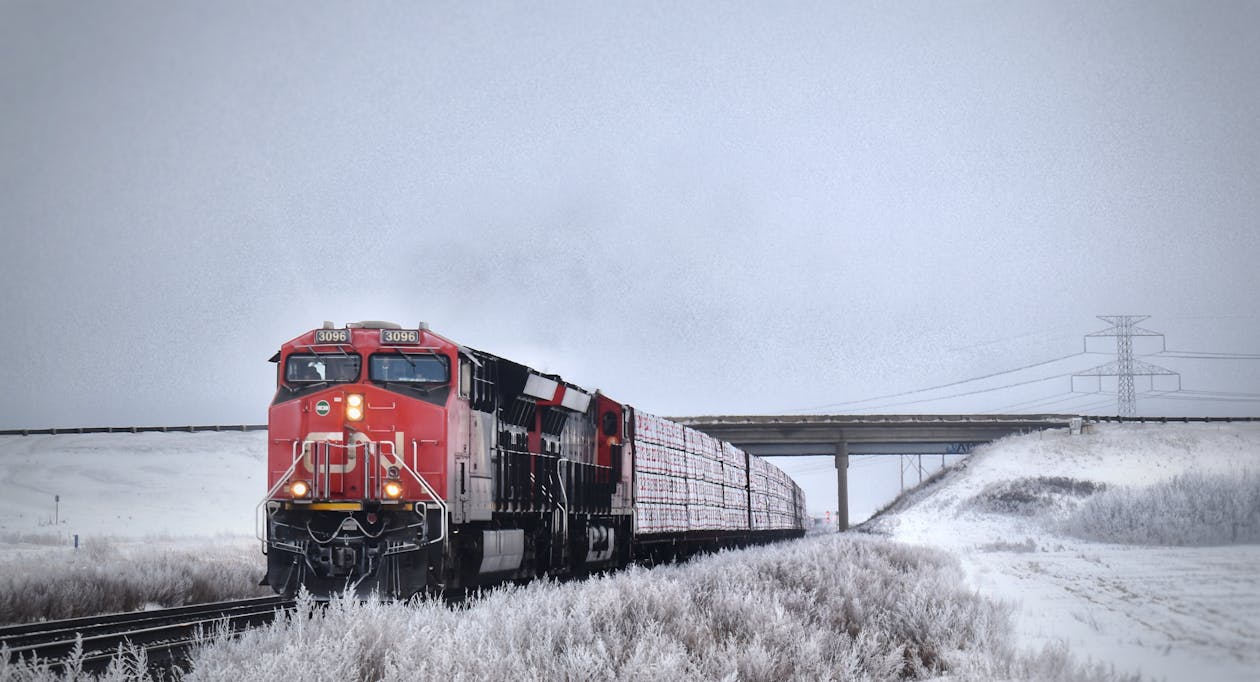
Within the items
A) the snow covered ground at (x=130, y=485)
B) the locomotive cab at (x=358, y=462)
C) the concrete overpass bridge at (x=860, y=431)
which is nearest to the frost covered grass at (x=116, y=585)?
the locomotive cab at (x=358, y=462)

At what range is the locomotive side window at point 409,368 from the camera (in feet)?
45.6

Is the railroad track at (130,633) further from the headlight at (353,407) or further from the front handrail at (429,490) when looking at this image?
the headlight at (353,407)

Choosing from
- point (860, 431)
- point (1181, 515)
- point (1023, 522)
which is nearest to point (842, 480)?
point (860, 431)

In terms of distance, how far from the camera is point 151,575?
1869cm

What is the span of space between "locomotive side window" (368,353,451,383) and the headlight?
37 cm

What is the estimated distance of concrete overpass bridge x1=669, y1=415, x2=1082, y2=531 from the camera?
58.1m

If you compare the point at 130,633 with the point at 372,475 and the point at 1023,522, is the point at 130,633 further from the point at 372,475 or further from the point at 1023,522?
the point at 1023,522

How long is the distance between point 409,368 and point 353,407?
91 centimetres

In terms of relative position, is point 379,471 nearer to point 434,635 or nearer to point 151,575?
point 434,635

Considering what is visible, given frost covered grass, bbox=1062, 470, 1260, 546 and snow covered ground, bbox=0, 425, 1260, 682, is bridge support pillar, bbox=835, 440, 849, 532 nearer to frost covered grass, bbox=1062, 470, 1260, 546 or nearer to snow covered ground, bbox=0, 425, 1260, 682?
snow covered ground, bbox=0, 425, 1260, 682

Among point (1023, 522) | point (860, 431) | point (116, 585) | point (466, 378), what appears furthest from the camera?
point (860, 431)

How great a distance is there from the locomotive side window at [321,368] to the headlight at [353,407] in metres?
0.31

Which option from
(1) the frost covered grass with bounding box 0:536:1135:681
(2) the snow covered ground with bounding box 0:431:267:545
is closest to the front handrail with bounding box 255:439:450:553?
(1) the frost covered grass with bounding box 0:536:1135:681

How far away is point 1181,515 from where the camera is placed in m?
18.8
